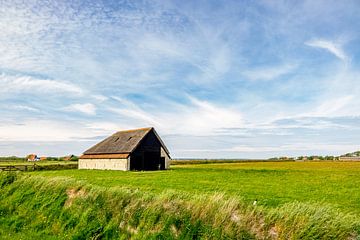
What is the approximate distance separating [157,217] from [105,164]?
42.3 metres

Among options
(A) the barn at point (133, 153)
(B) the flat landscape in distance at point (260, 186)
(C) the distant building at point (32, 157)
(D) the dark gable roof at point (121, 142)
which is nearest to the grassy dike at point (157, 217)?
(B) the flat landscape in distance at point (260, 186)

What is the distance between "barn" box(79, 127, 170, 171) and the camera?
47.1m

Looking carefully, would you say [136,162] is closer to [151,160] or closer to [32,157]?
[151,160]

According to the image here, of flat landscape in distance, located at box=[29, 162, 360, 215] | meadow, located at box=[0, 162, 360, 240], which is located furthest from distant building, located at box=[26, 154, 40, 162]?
meadow, located at box=[0, 162, 360, 240]

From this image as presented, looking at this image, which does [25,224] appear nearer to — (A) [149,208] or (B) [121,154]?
(A) [149,208]

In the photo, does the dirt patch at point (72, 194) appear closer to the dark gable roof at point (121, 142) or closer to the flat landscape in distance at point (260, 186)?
the flat landscape in distance at point (260, 186)

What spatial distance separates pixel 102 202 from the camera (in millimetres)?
11766

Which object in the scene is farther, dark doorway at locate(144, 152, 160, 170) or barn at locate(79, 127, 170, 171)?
dark doorway at locate(144, 152, 160, 170)

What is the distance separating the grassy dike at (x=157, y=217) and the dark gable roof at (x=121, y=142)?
3345 centimetres

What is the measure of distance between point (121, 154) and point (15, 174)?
2905 cm

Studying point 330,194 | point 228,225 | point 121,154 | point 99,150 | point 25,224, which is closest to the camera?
point 228,225

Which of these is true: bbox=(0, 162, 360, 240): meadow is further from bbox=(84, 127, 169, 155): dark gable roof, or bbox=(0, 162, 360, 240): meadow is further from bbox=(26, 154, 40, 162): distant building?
bbox=(26, 154, 40, 162): distant building

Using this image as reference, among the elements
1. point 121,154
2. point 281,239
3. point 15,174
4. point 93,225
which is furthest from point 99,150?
point 281,239

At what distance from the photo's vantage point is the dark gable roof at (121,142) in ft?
159
